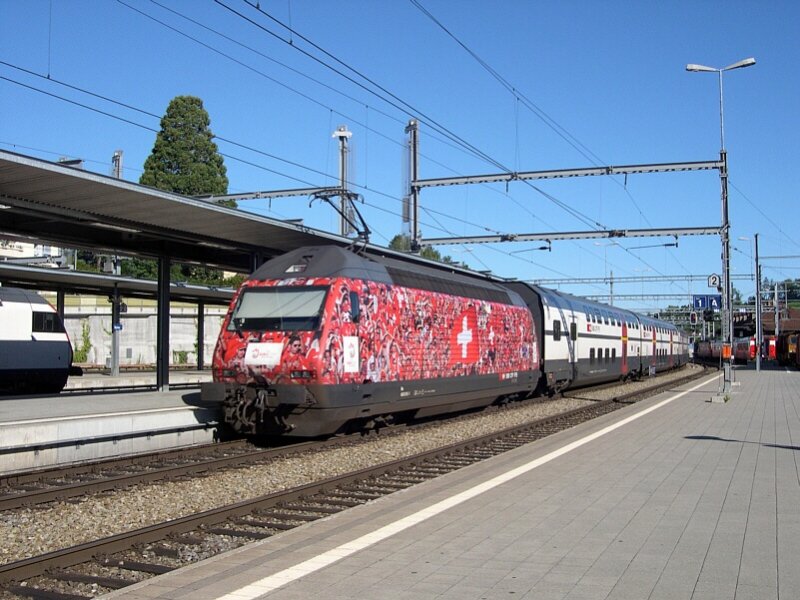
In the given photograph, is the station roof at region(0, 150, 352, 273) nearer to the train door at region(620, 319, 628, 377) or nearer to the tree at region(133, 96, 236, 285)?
the train door at region(620, 319, 628, 377)

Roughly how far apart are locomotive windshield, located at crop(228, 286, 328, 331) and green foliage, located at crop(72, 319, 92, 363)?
41.4 meters

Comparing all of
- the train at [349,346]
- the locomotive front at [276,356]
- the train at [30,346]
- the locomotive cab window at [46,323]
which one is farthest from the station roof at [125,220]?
the locomotive cab window at [46,323]

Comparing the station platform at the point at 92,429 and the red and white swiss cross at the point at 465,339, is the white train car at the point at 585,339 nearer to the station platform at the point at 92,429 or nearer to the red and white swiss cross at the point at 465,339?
the red and white swiss cross at the point at 465,339

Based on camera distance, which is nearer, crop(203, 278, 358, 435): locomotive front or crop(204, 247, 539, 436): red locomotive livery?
crop(203, 278, 358, 435): locomotive front

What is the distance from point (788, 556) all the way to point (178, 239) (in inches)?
596

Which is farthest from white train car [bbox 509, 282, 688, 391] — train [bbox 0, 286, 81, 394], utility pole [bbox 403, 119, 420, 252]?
train [bbox 0, 286, 81, 394]

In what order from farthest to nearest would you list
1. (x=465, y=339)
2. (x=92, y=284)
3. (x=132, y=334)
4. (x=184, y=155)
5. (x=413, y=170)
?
(x=184, y=155) < (x=132, y=334) < (x=92, y=284) < (x=413, y=170) < (x=465, y=339)

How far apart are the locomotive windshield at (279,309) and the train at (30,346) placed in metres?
11.4

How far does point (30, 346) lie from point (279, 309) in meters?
12.5

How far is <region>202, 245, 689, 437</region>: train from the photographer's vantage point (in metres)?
13.0

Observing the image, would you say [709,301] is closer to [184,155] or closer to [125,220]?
[125,220]

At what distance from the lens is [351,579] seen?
5.68 metres

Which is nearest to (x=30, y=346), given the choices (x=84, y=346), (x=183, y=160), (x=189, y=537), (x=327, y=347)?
(x=327, y=347)

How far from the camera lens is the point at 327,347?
12.9 meters
